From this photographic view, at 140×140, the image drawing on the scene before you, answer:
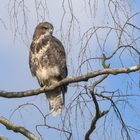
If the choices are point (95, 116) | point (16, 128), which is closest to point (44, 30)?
point (16, 128)

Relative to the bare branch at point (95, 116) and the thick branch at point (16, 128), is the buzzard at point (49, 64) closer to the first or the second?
the thick branch at point (16, 128)

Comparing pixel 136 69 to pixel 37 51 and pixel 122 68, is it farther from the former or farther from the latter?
pixel 37 51

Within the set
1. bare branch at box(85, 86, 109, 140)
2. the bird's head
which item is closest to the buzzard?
the bird's head

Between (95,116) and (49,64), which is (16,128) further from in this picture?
(49,64)

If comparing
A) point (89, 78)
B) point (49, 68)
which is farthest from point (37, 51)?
point (89, 78)

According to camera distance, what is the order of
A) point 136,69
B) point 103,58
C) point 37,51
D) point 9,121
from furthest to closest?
point 37,51 < point 9,121 < point 103,58 < point 136,69

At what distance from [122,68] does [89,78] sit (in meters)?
0.30

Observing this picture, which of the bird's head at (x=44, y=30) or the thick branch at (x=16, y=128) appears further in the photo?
the bird's head at (x=44, y=30)

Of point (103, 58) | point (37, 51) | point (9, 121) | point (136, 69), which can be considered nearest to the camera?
point (136, 69)

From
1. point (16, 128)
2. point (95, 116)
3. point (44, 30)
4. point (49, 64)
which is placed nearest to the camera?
point (95, 116)

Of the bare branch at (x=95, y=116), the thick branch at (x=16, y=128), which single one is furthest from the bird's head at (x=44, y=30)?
the bare branch at (x=95, y=116)

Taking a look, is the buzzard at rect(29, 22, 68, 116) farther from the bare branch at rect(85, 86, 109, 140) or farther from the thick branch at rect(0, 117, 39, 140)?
the bare branch at rect(85, 86, 109, 140)

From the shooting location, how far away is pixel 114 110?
4.52 metres

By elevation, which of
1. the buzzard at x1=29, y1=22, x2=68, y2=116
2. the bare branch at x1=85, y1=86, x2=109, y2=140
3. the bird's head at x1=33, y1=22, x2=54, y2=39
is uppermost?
the bird's head at x1=33, y1=22, x2=54, y2=39
